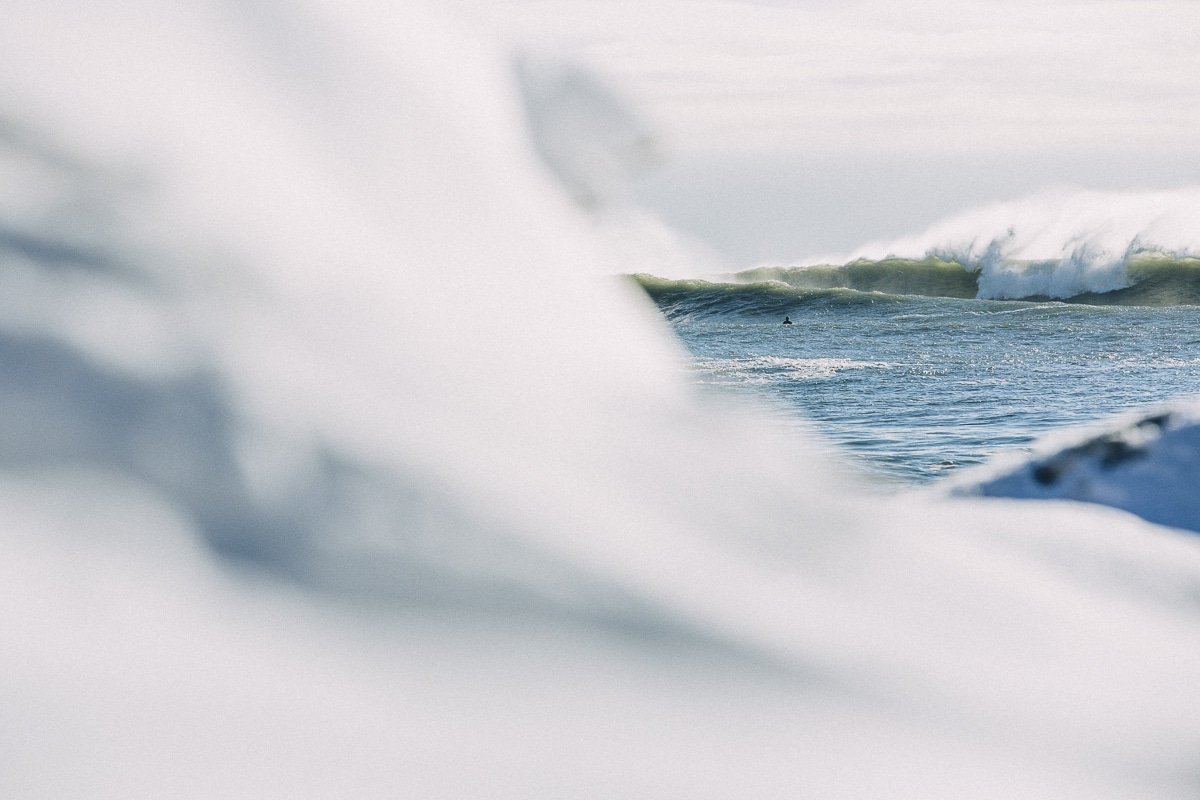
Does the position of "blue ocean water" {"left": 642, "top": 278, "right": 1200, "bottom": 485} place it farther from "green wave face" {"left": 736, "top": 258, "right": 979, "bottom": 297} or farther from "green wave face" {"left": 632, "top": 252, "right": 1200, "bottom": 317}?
"green wave face" {"left": 736, "top": 258, "right": 979, "bottom": 297}

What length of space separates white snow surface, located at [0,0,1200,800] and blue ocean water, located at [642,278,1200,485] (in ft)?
2.23

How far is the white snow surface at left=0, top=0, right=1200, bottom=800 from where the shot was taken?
45.1 inches

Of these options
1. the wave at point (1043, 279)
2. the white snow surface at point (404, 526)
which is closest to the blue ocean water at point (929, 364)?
the white snow surface at point (404, 526)

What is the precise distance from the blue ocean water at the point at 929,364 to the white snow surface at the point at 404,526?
26.7 inches

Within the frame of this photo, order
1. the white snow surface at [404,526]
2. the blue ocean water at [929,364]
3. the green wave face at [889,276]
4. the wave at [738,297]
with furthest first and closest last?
the green wave face at [889,276] → the wave at [738,297] → the blue ocean water at [929,364] → the white snow surface at [404,526]

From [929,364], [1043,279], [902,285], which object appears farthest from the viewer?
[902,285]

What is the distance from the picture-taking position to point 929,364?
18.9m

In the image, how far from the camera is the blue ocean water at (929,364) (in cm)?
1024

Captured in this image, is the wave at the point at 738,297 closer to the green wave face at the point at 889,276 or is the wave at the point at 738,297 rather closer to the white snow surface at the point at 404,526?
the green wave face at the point at 889,276

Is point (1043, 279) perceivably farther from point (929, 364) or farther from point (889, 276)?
point (929, 364)

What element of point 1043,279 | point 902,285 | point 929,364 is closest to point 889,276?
point 902,285

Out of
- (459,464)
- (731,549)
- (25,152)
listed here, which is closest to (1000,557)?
(731,549)

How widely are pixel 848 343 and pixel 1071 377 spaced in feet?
28.0

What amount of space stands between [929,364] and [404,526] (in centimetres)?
1851
